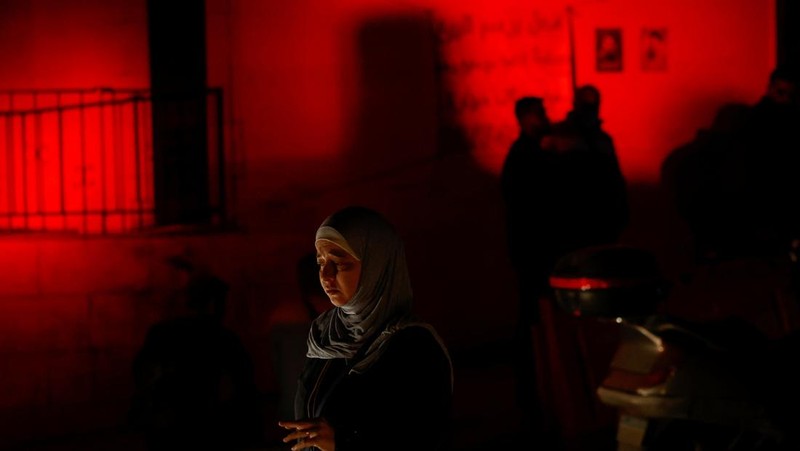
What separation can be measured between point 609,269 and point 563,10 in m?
4.59

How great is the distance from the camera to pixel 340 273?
4078 mm

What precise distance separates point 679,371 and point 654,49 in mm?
5296

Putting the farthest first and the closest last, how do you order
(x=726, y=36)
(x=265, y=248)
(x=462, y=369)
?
(x=726, y=36) → (x=462, y=369) → (x=265, y=248)

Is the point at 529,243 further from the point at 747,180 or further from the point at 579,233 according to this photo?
the point at 747,180

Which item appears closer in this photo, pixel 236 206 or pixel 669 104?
pixel 236 206

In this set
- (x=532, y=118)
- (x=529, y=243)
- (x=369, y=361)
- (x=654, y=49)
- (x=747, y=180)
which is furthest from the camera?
(x=654, y=49)

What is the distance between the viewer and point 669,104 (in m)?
10.9

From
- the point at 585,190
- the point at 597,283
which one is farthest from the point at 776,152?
the point at 597,283

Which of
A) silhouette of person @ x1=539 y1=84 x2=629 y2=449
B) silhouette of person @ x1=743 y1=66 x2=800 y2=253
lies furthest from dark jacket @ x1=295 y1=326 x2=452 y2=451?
silhouette of person @ x1=743 y1=66 x2=800 y2=253

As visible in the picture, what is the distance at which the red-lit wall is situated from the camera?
30.1ft

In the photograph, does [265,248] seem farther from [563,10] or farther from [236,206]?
[563,10]

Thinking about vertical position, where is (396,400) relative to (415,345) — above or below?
below

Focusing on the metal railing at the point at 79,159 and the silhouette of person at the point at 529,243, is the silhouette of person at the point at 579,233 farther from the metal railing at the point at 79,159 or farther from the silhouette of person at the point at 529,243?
the metal railing at the point at 79,159

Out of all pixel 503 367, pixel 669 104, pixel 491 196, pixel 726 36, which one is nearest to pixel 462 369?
pixel 503 367
